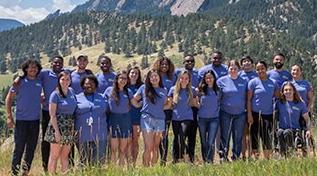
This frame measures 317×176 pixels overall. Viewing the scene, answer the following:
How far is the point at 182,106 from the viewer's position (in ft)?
29.3

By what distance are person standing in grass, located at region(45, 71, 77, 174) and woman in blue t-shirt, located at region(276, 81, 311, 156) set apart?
3489 mm

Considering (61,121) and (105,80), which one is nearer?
(61,121)

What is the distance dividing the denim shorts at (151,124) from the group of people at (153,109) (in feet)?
0.06

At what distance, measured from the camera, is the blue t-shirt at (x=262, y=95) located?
903cm

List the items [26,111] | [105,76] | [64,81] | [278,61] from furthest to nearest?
[278,61], [105,76], [26,111], [64,81]

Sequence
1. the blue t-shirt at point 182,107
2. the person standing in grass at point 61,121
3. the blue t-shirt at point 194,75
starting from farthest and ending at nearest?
the blue t-shirt at point 194,75, the blue t-shirt at point 182,107, the person standing in grass at point 61,121

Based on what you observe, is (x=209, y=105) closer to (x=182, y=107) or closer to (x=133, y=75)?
(x=182, y=107)

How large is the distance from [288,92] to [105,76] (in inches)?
130

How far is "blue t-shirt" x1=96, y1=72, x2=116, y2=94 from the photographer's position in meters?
9.20

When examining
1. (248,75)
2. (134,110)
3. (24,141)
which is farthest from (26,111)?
(248,75)

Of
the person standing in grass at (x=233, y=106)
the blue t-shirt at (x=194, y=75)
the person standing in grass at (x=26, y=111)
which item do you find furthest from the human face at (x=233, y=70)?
the person standing in grass at (x=26, y=111)

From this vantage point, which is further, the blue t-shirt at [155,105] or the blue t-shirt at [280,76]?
the blue t-shirt at [280,76]

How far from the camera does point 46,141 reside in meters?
8.49

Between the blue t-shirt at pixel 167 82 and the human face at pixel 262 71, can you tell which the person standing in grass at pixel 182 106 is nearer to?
the blue t-shirt at pixel 167 82
